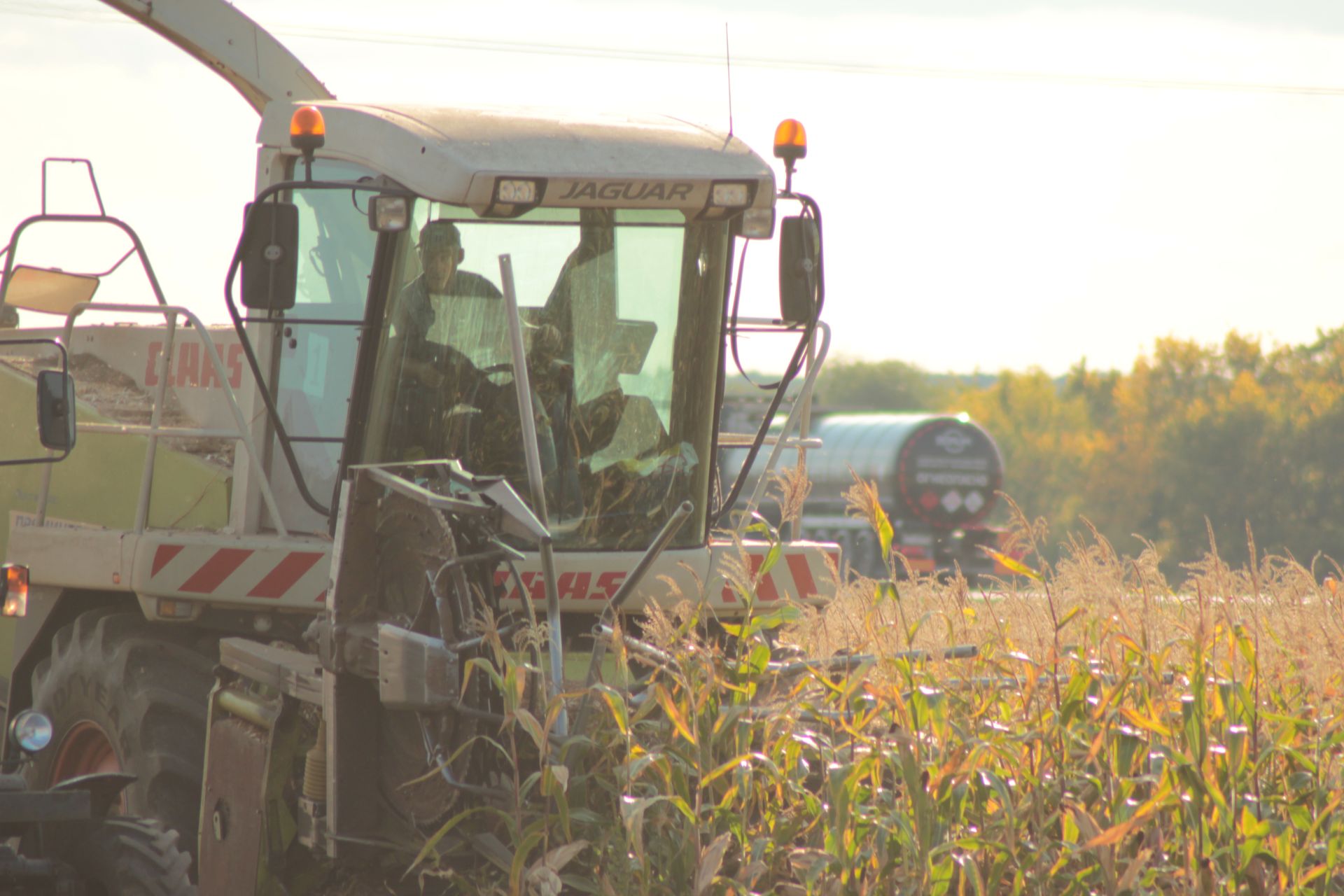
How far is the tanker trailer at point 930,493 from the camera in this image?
28031 millimetres

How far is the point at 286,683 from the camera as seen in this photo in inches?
171

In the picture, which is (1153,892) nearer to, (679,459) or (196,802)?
(679,459)

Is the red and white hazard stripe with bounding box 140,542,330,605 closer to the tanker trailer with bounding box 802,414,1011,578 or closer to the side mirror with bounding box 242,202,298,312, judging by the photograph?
the side mirror with bounding box 242,202,298,312

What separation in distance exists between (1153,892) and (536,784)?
5.18ft

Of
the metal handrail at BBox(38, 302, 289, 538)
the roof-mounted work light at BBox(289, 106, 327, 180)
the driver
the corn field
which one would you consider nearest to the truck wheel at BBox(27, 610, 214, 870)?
the metal handrail at BBox(38, 302, 289, 538)

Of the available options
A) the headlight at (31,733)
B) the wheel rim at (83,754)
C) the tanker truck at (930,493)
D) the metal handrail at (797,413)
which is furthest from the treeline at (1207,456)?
the headlight at (31,733)

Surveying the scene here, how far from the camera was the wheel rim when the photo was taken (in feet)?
17.5

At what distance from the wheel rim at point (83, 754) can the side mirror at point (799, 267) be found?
9.13 feet

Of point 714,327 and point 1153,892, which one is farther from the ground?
point 714,327

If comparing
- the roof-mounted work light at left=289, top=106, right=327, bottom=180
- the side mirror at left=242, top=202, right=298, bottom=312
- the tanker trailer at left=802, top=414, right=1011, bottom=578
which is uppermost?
the roof-mounted work light at left=289, top=106, right=327, bottom=180

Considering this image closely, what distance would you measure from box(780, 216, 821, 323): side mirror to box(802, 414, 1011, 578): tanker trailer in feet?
72.8

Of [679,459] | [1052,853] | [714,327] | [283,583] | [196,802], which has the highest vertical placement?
[714,327]

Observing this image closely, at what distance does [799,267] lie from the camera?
541 centimetres

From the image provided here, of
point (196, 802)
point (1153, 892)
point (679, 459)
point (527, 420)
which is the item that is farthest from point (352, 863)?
point (1153, 892)
